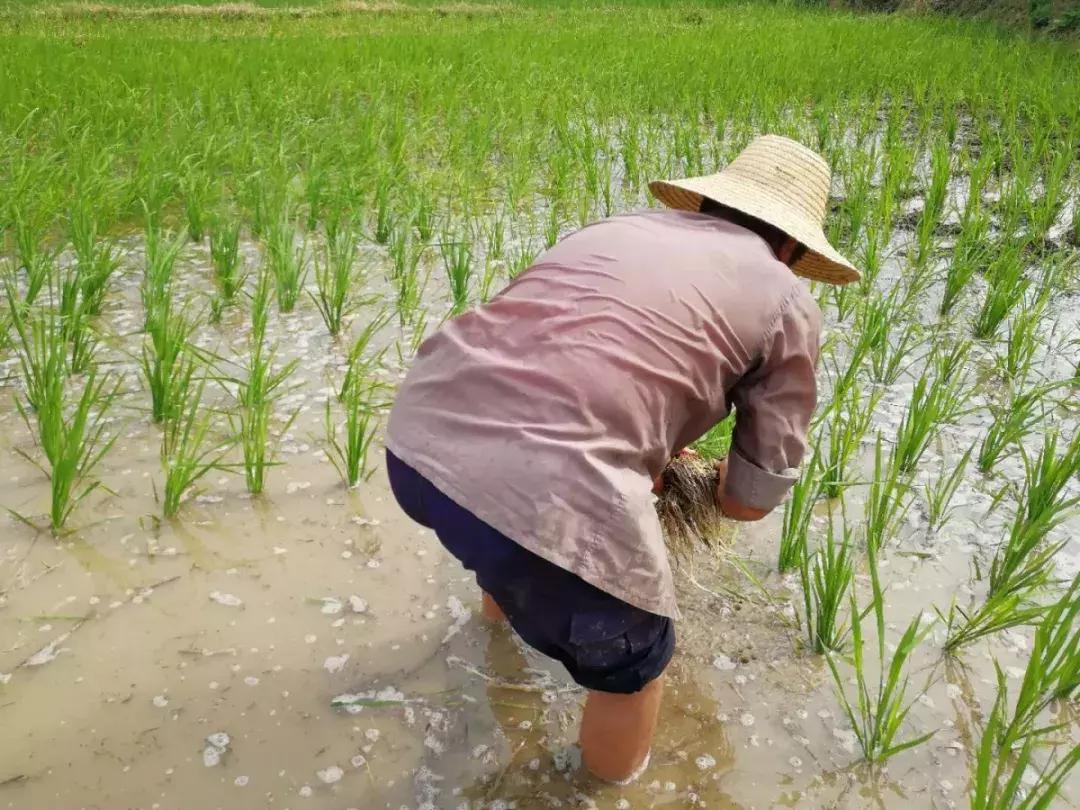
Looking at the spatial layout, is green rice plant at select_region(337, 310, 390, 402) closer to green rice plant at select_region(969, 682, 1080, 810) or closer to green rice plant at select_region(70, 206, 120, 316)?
green rice plant at select_region(70, 206, 120, 316)

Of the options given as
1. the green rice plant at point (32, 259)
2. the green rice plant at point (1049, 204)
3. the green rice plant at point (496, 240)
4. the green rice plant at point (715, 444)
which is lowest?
the green rice plant at point (715, 444)

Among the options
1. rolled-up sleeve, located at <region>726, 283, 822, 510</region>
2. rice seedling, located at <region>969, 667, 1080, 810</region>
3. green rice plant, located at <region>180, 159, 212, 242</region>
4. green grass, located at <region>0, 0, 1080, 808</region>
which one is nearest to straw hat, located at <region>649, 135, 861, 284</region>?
rolled-up sleeve, located at <region>726, 283, 822, 510</region>

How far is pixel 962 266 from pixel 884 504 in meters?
1.40

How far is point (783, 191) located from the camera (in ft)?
4.53

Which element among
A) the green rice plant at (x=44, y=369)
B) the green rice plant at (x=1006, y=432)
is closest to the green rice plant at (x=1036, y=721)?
the green rice plant at (x=1006, y=432)

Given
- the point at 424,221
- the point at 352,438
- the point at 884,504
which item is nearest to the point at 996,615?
the point at 884,504

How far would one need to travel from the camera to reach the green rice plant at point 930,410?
1.81 meters

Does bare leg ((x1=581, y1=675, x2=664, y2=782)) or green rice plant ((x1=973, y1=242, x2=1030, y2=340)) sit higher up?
green rice plant ((x1=973, y1=242, x2=1030, y2=340))

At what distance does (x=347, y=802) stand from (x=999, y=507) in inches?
58.1

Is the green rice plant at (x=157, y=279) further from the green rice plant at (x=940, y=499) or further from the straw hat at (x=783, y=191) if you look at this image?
the green rice plant at (x=940, y=499)

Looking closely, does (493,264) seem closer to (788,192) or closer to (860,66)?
(788,192)

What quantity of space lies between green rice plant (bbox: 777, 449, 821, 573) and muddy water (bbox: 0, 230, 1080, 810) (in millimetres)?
56

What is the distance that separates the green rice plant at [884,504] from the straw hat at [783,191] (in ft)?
1.26

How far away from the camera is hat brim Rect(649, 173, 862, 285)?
1285 mm
